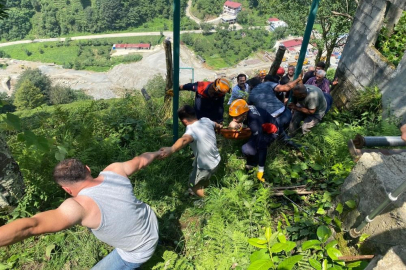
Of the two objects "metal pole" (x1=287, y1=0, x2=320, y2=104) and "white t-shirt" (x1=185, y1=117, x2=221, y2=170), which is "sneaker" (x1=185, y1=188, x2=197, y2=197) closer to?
"white t-shirt" (x1=185, y1=117, x2=221, y2=170)

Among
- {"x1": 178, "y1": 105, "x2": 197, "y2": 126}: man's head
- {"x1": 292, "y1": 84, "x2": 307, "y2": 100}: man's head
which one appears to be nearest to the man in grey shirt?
{"x1": 292, "y1": 84, "x2": 307, "y2": 100}: man's head

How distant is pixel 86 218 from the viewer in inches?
79.0

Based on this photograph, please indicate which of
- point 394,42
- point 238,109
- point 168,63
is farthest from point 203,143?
point 394,42

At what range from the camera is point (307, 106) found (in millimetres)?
4695

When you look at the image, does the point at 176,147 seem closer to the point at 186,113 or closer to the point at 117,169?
the point at 186,113

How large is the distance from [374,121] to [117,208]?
4.95 meters

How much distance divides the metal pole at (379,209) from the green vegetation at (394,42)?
14.7ft

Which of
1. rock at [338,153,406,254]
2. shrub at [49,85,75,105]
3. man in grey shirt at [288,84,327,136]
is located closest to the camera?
rock at [338,153,406,254]

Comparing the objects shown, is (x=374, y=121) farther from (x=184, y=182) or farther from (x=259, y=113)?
(x=184, y=182)

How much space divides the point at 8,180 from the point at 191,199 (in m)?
2.20

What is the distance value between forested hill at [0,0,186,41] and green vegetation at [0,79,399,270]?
84859mm

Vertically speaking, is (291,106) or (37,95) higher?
(291,106)

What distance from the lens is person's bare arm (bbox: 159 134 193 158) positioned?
9.57 feet

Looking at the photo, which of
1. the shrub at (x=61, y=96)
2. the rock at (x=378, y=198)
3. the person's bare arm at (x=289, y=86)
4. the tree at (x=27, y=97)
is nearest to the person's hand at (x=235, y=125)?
the person's bare arm at (x=289, y=86)
